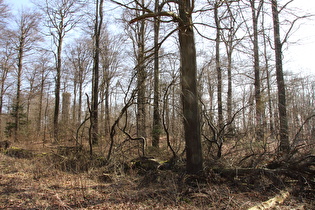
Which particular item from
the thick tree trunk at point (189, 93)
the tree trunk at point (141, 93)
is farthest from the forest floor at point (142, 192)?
the tree trunk at point (141, 93)

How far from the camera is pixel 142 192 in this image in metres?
5.31

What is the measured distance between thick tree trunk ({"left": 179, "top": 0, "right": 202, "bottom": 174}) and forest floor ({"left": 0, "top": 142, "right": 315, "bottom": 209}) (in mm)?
559

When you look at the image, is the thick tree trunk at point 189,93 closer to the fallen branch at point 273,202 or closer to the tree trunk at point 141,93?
the tree trunk at point 141,93

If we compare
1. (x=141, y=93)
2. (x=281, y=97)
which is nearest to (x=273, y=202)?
(x=141, y=93)

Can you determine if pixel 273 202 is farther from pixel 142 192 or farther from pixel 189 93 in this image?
pixel 189 93

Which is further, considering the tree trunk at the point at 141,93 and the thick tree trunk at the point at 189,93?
the tree trunk at the point at 141,93

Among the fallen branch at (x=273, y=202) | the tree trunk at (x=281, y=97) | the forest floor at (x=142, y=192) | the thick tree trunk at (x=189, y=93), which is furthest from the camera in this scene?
the tree trunk at (x=281, y=97)

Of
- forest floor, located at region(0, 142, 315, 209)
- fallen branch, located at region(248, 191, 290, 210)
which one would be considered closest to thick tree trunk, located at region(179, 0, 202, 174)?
forest floor, located at region(0, 142, 315, 209)

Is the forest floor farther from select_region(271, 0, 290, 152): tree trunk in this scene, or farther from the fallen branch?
select_region(271, 0, 290, 152): tree trunk

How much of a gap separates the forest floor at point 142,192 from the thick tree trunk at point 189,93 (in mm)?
559

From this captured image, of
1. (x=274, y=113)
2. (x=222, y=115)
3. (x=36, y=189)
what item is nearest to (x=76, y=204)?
(x=36, y=189)

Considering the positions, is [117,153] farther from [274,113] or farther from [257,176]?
[274,113]

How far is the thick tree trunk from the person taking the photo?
5.82 meters

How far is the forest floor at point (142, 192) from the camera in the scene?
4547mm
